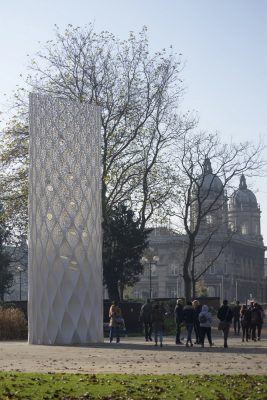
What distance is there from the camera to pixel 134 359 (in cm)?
2572

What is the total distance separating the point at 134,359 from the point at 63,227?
9.56 metres

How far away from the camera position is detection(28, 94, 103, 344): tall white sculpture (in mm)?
34312

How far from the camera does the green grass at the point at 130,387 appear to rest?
16.1 metres

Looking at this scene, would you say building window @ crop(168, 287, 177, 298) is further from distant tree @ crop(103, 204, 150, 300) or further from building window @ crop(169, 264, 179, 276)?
distant tree @ crop(103, 204, 150, 300)

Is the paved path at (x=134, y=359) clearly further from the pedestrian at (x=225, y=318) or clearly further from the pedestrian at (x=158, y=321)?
the pedestrian at (x=158, y=321)

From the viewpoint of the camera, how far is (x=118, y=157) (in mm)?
53406

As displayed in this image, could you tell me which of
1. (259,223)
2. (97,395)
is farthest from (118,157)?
(259,223)

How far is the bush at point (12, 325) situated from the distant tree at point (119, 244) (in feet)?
61.1

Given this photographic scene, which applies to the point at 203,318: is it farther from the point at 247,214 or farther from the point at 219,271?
the point at 247,214

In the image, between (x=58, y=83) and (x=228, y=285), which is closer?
(x=58, y=83)

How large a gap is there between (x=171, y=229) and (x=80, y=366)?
121 feet

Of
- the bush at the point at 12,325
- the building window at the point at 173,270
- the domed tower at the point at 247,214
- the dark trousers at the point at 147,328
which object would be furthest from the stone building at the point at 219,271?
the dark trousers at the point at 147,328

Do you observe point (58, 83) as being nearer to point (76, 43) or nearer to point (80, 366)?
point (76, 43)

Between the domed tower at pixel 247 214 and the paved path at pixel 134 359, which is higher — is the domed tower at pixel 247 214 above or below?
above
